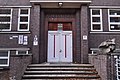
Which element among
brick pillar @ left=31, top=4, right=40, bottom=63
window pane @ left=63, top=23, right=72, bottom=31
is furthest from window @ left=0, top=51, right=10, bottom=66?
window pane @ left=63, top=23, right=72, bottom=31

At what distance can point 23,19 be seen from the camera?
42.6 ft

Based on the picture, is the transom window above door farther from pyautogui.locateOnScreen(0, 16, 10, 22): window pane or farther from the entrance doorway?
pyautogui.locateOnScreen(0, 16, 10, 22): window pane

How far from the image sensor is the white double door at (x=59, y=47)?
12657 mm

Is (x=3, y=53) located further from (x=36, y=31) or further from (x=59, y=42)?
(x=59, y=42)

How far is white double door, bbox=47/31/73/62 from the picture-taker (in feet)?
41.5

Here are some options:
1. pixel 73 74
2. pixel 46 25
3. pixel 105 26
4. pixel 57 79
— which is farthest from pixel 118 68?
pixel 46 25

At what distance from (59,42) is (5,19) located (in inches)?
169

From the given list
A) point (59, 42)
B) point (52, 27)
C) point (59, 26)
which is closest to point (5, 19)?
point (52, 27)

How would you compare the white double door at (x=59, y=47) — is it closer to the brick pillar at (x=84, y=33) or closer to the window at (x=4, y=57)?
the brick pillar at (x=84, y=33)

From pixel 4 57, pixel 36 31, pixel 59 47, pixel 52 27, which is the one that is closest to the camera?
pixel 36 31

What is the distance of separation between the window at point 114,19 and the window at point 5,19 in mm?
7303

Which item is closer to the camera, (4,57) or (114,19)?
(4,57)

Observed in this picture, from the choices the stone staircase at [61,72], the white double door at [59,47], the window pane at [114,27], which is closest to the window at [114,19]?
the window pane at [114,27]

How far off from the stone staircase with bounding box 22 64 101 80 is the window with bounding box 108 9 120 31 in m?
4.43
